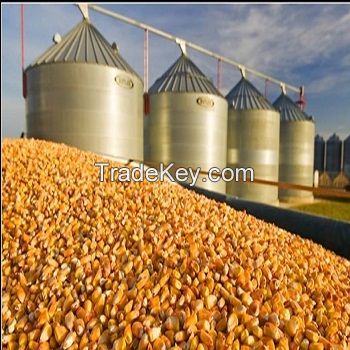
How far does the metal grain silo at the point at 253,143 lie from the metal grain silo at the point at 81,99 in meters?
7.52

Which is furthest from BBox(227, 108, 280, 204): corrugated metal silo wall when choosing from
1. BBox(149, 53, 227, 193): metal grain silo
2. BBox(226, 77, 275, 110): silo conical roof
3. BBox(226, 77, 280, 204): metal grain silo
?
BBox(149, 53, 227, 193): metal grain silo

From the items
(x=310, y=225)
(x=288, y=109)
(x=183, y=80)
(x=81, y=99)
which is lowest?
(x=310, y=225)

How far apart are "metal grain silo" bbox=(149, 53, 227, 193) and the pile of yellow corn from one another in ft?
26.0

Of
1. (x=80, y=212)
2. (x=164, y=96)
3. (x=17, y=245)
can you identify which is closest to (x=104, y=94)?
(x=164, y=96)

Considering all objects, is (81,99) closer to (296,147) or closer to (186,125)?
(186,125)

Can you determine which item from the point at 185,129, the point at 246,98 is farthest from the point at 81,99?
the point at 246,98

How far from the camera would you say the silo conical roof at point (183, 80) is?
12.4 metres

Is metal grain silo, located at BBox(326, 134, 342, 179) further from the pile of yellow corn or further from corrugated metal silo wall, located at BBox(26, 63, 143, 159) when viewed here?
the pile of yellow corn

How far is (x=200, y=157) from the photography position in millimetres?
12039

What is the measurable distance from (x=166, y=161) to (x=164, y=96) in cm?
288

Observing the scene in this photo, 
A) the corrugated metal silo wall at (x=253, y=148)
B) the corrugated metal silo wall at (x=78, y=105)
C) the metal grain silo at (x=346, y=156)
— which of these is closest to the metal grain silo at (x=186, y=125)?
the corrugated metal silo wall at (x=78, y=105)

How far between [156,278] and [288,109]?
69.7 feet

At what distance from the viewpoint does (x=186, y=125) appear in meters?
11.9

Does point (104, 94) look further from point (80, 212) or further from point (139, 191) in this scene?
point (80, 212)
